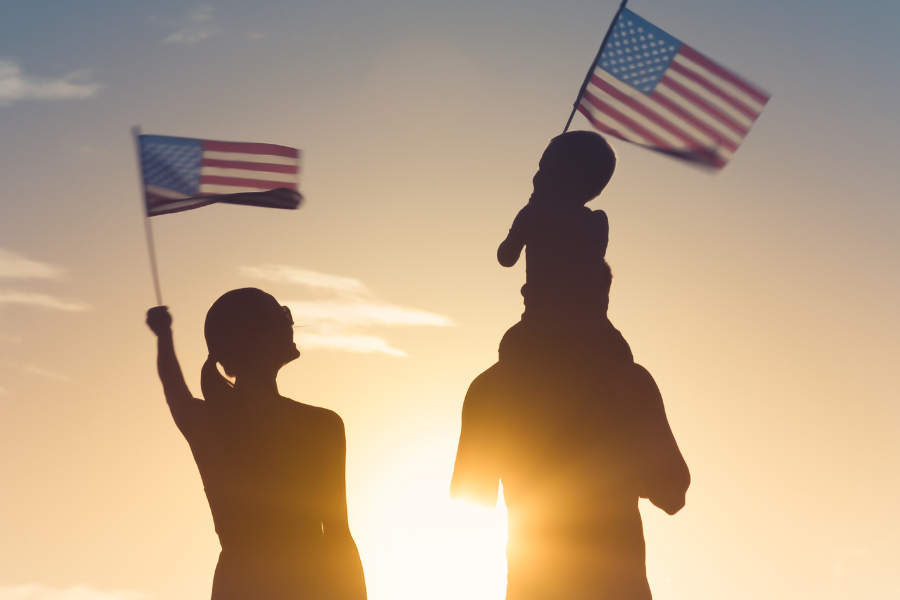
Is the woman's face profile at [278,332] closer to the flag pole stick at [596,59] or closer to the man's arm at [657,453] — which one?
the man's arm at [657,453]

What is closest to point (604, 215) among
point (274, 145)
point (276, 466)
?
point (276, 466)

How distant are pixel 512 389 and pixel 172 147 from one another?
4.33 meters

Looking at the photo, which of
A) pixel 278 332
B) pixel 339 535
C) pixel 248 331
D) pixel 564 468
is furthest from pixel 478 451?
pixel 248 331

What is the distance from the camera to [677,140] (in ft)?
24.0

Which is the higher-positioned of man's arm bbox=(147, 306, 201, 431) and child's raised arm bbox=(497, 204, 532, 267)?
child's raised arm bbox=(497, 204, 532, 267)

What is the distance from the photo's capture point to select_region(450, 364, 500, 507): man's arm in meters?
5.10

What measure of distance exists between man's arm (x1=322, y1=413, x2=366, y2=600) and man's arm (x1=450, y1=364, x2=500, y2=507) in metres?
0.65

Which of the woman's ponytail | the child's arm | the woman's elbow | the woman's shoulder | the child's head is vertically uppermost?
the child's head

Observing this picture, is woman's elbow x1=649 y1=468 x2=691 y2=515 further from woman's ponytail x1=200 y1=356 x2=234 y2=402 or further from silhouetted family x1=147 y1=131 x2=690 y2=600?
woman's ponytail x1=200 y1=356 x2=234 y2=402

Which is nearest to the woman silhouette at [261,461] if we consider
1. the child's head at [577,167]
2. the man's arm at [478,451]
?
the man's arm at [478,451]

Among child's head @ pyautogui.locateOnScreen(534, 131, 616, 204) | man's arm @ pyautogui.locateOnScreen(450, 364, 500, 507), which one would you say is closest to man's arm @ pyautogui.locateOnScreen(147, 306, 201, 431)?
man's arm @ pyautogui.locateOnScreen(450, 364, 500, 507)

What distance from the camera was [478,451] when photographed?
17.0 feet

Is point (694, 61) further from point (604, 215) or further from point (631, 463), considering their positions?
point (631, 463)

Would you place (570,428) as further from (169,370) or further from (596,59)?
(596,59)
